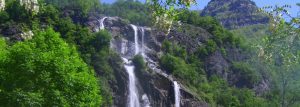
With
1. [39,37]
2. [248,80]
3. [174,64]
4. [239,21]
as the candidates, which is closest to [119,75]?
[174,64]

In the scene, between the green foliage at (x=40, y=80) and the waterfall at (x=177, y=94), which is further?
the waterfall at (x=177, y=94)

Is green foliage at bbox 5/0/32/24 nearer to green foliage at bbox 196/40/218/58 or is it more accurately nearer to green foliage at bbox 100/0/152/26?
green foliage at bbox 196/40/218/58

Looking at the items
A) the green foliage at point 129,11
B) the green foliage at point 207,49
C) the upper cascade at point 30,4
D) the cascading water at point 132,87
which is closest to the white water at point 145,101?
the cascading water at point 132,87

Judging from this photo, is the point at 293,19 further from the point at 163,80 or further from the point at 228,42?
the point at 228,42

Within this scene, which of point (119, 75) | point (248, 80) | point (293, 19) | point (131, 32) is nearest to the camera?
point (293, 19)

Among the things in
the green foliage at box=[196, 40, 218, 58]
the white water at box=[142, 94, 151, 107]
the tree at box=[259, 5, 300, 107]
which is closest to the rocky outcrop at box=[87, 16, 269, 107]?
the white water at box=[142, 94, 151, 107]

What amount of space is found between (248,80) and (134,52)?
23.1 m

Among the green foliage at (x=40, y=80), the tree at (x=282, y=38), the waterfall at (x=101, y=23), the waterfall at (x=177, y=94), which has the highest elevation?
the tree at (x=282, y=38)

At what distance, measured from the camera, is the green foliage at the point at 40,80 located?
28.7 metres

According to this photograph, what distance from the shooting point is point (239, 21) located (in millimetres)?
195875

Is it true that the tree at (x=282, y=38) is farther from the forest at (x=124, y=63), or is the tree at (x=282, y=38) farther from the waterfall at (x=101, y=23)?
the waterfall at (x=101, y=23)

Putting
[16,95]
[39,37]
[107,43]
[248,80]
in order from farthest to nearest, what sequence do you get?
[248,80]
[107,43]
[39,37]
[16,95]

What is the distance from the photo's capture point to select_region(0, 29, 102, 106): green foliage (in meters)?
28.7

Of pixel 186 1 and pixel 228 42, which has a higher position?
pixel 186 1
